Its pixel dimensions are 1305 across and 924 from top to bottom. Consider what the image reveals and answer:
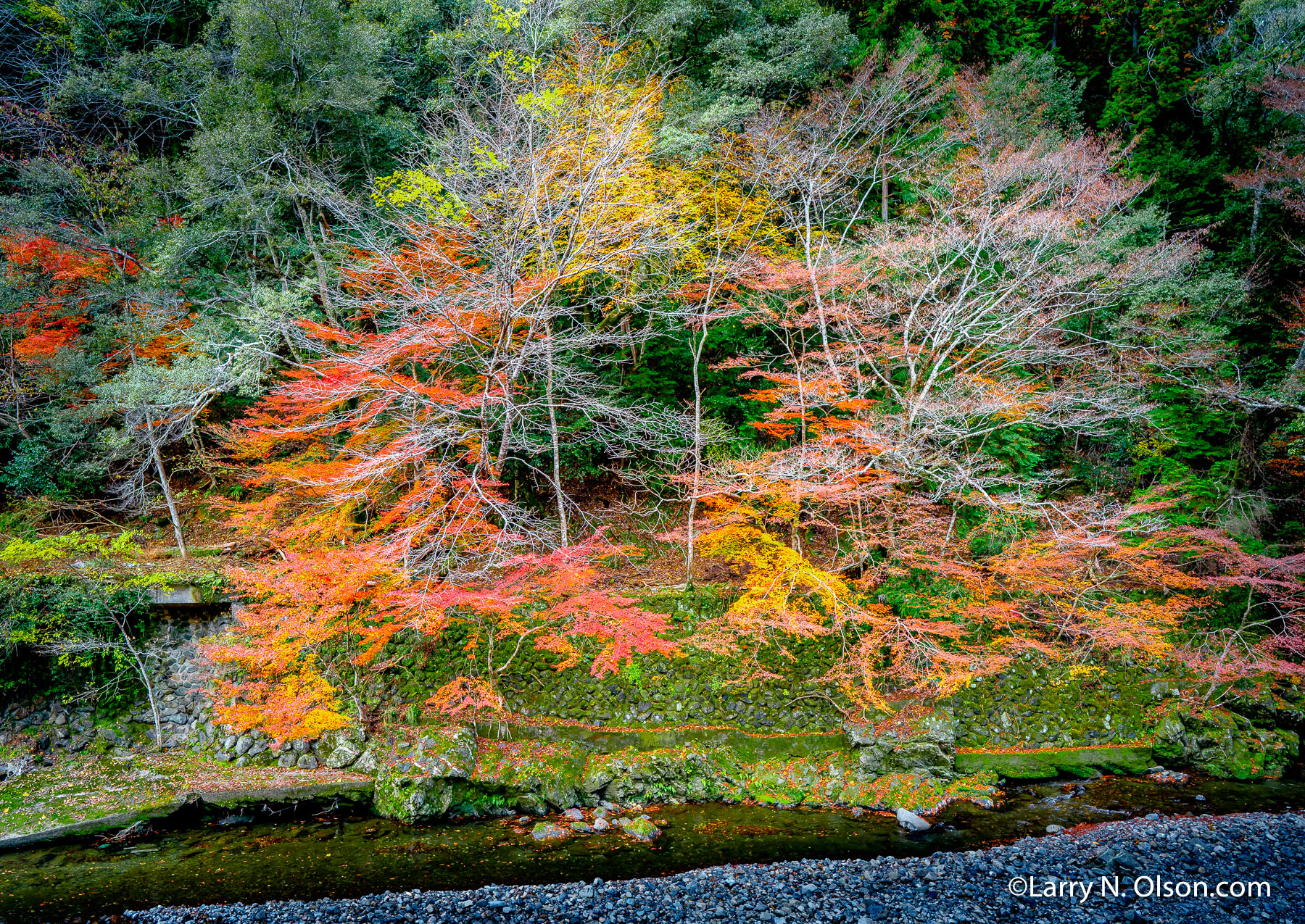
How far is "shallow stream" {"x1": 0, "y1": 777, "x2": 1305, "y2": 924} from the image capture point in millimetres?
6516

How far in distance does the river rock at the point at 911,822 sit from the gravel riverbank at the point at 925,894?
84 cm

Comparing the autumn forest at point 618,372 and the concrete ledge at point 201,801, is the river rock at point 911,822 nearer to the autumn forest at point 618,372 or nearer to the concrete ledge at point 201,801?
the autumn forest at point 618,372

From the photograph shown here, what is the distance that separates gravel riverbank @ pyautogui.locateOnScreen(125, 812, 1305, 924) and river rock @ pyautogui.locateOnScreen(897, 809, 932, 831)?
84 centimetres

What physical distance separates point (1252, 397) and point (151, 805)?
19.5m

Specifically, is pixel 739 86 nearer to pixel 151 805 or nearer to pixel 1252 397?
pixel 1252 397

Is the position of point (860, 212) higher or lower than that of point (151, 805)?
higher

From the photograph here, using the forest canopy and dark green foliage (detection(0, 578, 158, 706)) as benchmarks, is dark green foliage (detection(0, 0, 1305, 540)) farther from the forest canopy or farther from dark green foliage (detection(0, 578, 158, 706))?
dark green foliage (detection(0, 578, 158, 706))

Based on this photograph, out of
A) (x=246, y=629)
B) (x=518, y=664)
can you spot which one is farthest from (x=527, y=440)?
(x=246, y=629)

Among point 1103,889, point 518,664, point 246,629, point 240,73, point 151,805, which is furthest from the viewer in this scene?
point 240,73

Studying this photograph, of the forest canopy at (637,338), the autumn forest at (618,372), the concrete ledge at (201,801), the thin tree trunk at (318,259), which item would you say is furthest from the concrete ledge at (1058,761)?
the thin tree trunk at (318,259)

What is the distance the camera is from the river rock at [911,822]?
7570mm

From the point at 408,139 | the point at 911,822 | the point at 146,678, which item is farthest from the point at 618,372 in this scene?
the point at 146,678

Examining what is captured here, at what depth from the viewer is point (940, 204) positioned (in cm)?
1086

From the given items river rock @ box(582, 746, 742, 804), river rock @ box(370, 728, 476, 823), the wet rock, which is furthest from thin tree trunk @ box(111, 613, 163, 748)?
the wet rock
